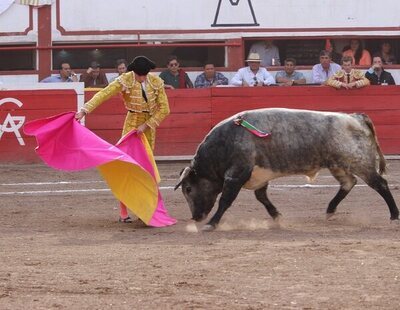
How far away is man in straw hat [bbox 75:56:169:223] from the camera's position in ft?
30.6

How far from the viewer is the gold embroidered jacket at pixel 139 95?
932 cm

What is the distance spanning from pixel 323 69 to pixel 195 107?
1719mm

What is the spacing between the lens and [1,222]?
31.2 ft

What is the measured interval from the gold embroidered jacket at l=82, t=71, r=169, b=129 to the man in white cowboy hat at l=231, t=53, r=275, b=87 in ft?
17.5

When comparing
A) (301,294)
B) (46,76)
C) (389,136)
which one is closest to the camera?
(301,294)

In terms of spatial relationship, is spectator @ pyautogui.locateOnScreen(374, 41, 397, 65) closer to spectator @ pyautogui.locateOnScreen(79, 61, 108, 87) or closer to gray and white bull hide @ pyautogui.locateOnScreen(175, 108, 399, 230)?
spectator @ pyautogui.locateOnScreen(79, 61, 108, 87)

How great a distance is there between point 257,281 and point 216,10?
9.72 meters

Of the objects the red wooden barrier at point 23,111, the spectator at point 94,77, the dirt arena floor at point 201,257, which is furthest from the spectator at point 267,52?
the dirt arena floor at point 201,257

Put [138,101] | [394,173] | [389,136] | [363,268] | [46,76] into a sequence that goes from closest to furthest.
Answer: [363,268]
[138,101]
[394,173]
[389,136]
[46,76]

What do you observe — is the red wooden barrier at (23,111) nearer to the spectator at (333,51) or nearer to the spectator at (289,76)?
the spectator at (289,76)

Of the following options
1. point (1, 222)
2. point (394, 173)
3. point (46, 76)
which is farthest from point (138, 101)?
point (46, 76)

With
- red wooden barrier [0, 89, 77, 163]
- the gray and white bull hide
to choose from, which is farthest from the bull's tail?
red wooden barrier [0, 89, 77, 163]

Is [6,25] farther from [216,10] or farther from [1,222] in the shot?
[1,222]

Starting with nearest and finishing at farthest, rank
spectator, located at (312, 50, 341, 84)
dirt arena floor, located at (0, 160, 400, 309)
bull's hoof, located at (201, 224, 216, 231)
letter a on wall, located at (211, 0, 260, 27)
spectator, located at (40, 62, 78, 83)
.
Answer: dirt arena floor, located at (0, 160, 400, 309), bull's hoof, located at (201, 224, 216, 231), spectator, located at (40, 62, 78, 83), spectator, located at (312, 50, 341, 84), letter a on wall, located at (211, 0, 260, 27)
